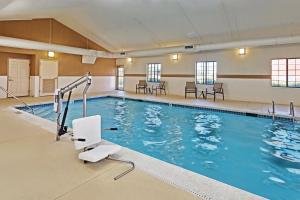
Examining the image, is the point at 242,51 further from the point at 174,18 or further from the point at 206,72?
the point at 174,18

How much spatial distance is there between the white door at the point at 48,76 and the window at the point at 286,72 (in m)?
9.97

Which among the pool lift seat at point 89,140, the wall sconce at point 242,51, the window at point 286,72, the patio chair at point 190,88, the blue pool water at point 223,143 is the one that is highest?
the wall sconce at point 242,51

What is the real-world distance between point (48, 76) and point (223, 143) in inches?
363

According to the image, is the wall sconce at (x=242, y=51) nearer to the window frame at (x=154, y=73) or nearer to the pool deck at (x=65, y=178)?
the window frame at (x=154, y=73)

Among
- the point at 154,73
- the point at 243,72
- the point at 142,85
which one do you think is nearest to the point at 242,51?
the point at 243,72

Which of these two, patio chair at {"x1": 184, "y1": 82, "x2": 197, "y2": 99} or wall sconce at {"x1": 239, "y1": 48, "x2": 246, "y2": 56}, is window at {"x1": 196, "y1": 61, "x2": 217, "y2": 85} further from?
wall sconce at {"x1": 239, "y1": 48, "x2": 246, "y2": 56}

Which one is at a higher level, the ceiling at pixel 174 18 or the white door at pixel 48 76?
the ceiling at pixel 174 18

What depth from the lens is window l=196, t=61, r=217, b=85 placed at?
10.2m

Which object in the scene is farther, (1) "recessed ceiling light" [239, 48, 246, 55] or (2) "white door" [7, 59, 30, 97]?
(2) "white door" [7, 59, 30, 97]

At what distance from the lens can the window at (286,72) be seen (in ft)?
26.7

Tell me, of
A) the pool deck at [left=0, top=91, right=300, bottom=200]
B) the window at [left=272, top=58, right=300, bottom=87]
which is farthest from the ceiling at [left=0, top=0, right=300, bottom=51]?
the pool deck at [left=0, top=91, right=300, bottom=200]

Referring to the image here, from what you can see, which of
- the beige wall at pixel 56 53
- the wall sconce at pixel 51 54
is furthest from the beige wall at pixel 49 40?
the wall sconce at pixel 51 54

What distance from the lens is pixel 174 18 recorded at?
8289mm

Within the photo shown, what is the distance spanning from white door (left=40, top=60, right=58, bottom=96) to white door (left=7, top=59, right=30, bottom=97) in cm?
62
